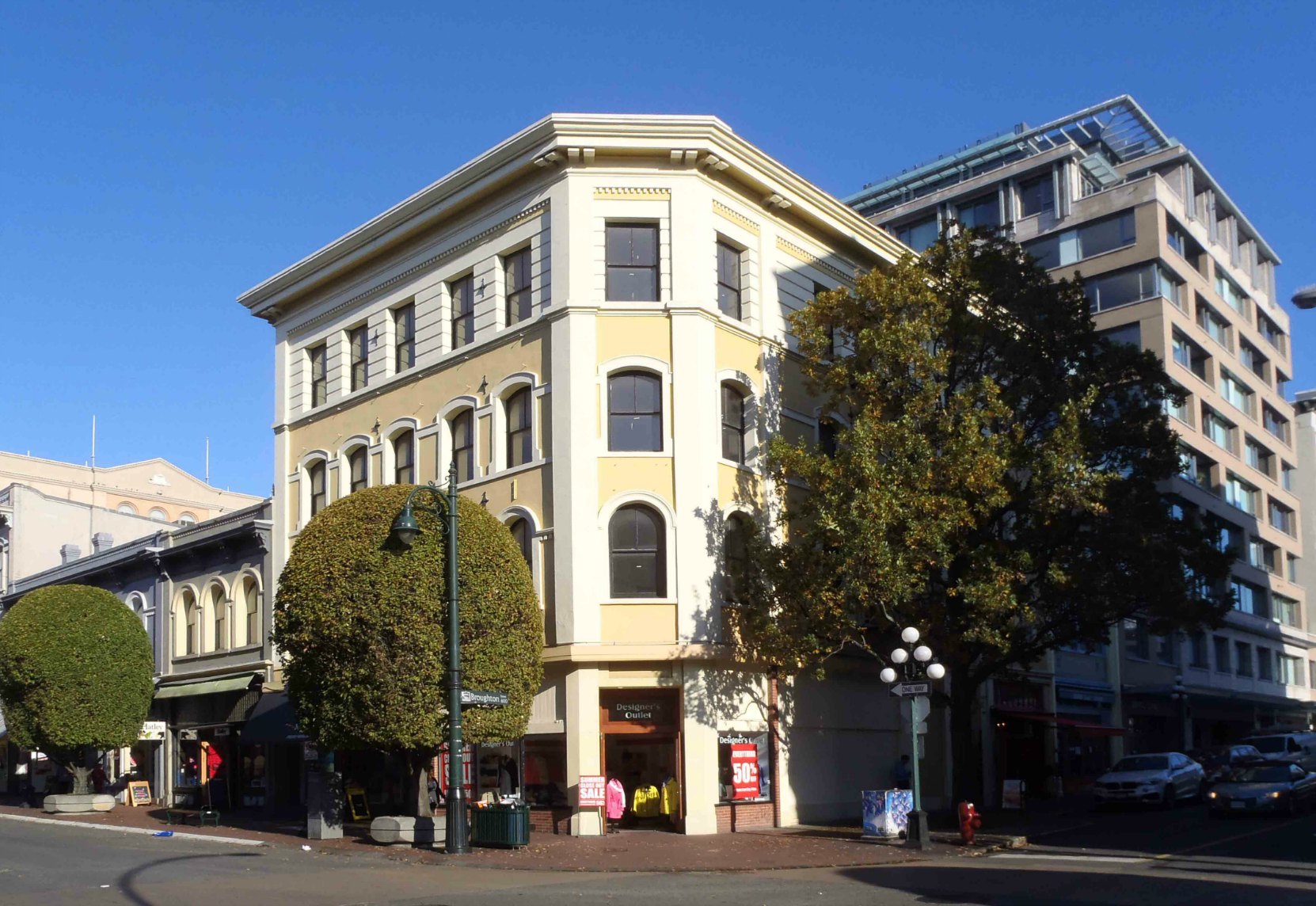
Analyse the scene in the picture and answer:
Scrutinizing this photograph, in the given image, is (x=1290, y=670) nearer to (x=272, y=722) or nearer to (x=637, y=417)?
(x=637, y=417)

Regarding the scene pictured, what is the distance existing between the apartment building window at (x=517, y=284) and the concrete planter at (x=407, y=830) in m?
10.9

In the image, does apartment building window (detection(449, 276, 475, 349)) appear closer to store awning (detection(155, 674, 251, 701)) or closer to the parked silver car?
store awning (detection(155, 674, 251, 701))

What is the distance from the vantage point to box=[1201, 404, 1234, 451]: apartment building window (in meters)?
59.1

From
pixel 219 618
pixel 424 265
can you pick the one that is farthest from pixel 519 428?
pixel 219 618

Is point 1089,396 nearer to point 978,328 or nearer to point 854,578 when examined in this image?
point 978,328

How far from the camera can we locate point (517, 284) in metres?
30.0

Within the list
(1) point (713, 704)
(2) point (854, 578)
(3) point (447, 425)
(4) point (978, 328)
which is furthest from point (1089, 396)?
(3) point (447, 425)

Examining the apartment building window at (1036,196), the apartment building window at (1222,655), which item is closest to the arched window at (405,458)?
the apartment building window at (1036,196)

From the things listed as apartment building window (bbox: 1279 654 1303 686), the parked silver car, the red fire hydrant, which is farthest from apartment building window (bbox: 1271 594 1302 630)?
the red fire hydrant

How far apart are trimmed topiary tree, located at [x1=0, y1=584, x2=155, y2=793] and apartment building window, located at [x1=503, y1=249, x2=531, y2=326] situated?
1406 cm

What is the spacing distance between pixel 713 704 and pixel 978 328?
9.45 m

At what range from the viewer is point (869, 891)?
Answer: 56.6 ft

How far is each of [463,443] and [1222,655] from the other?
42550 millimetres

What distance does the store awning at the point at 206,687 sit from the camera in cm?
3719
